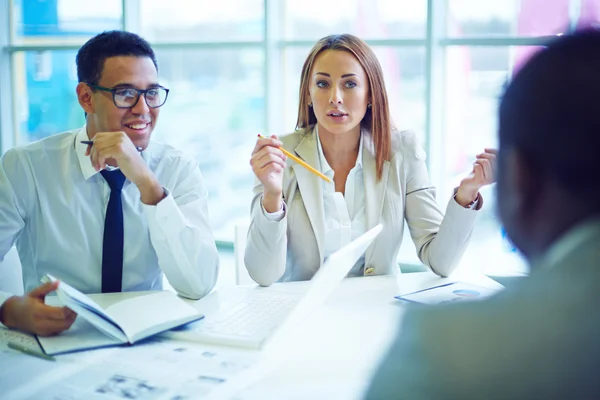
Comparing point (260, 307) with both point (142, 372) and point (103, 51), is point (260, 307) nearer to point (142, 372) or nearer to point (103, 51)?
point (142, 372)

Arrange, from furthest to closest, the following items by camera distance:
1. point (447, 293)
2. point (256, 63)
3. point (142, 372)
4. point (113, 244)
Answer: point (256, 63) < point (113, 244) < point (447, 293) < point (142, 372)

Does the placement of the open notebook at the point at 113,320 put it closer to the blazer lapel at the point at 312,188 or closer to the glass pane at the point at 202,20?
the blazer lapel at the point at 312,188

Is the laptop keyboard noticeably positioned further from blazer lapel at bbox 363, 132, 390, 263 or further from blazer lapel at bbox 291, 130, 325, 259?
blazer lapel at bbox 363, 132, 390, 263

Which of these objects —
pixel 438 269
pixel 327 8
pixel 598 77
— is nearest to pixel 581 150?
pixel 598 77

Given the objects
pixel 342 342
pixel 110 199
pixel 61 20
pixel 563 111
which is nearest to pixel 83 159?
pixel 110 199

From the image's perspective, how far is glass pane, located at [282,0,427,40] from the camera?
12.6ft

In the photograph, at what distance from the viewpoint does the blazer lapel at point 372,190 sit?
2.29 metres

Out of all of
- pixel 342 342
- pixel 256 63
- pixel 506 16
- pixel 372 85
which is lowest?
pixel 342 342

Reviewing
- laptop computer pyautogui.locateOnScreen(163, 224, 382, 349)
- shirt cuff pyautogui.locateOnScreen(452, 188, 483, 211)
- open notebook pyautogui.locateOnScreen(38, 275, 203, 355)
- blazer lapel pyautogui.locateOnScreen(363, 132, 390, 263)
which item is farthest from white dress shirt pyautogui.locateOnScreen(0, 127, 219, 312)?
shirt cuff pyautogui.locateOnScreen(452, 188, 483, 211)

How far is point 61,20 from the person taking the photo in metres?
4.71

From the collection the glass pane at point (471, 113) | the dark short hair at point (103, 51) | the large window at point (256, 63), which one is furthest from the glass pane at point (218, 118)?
the dark short hair at point (103, 51)

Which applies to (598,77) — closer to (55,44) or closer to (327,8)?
(327,8)

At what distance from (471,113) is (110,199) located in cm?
241

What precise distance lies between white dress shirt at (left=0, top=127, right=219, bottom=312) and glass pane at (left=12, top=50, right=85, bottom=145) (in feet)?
8.93
